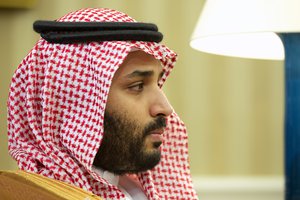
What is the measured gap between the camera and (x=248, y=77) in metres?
2.20

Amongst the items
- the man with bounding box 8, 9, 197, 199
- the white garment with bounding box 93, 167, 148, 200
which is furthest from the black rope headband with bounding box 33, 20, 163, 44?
the white garment with bounding box 93, 167, 148, 200

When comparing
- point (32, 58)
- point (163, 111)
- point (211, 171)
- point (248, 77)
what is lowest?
point (211, 171)

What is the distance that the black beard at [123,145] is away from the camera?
1229 millimetres

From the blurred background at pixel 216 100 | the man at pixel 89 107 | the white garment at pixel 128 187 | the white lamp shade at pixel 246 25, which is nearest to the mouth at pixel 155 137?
the man at pixel 89 107

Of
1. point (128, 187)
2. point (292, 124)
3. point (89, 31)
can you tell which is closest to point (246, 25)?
point (292, 124)

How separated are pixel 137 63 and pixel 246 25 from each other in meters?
0.25

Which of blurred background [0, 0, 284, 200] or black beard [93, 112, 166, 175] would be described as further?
blurred background [0, 0, 284, 200]

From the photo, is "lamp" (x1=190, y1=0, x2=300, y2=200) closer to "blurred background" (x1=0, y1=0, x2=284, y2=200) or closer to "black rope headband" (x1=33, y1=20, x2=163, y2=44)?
"black rope headband" (x1=33, y1=20, x2=163, y2=44)

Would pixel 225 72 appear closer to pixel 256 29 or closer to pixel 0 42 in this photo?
pixel 0 42

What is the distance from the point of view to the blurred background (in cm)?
218

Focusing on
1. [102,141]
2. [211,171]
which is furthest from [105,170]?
[211,171]

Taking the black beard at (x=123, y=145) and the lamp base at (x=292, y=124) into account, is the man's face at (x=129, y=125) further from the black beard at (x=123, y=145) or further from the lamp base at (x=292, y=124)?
the lamp base at (x=292, y=124)

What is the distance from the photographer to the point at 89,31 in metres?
1.22

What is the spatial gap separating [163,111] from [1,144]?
1124 mm
